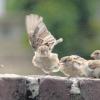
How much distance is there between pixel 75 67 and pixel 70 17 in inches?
995

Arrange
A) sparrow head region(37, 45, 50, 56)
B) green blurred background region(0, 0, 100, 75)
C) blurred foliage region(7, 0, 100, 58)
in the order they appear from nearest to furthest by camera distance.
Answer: sparrow head region(37, 45, 50, 56)
green blurred background region(0, 0, 100, 75)
blurred foliage region(7, 0, 100, 58)

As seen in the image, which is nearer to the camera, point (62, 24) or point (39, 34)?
point (39, 34)

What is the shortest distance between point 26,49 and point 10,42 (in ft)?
16.9

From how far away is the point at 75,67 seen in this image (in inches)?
272

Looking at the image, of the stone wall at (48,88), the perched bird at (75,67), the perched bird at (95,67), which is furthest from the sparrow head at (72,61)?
the stone wall at (48,88)

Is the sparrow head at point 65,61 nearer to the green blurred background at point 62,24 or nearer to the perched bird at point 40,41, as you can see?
the perched bird at point 40,41

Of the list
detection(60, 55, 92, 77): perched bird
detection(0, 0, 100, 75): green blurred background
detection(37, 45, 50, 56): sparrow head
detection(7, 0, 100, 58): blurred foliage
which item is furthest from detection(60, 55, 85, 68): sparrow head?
detection(7, 0, 100, 58): blurred foliage

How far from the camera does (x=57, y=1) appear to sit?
35.0 meters

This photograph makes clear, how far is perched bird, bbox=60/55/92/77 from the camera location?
21.2ft

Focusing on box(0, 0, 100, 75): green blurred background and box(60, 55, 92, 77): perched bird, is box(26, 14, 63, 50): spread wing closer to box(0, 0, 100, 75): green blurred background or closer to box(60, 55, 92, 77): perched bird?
box(60, 55, 92, 77): perched bird

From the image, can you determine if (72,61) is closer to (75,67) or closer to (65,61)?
(65,61)

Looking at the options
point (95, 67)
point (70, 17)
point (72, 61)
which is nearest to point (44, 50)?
point (72, 61)

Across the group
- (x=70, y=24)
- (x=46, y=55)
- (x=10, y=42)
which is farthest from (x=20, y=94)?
(x=10, y=42)

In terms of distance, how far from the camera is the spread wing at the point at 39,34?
27.2 feet
